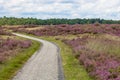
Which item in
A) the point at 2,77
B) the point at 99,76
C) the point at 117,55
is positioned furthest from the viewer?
the point at 117,55

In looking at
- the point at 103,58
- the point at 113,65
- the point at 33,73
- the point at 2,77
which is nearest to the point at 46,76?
the point at 33,73

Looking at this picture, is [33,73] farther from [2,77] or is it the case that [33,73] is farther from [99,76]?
[99,76]

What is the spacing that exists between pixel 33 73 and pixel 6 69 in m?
2.88

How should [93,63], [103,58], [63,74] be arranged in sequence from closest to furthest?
1. [63,74]
2. [93,63]
3. [103,58]

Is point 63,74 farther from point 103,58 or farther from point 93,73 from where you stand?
point 103,58

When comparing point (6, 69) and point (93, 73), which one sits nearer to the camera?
point (93, 73)

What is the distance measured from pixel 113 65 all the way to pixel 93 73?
157 centimetres

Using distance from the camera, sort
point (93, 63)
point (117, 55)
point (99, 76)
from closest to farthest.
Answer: point (99, 76) < point (93, 63) < point (117, 55)

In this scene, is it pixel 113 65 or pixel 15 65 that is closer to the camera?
pixel 113 65

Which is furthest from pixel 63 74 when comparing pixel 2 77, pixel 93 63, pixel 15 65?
pixel 15 65

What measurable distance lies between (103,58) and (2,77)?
352 inches

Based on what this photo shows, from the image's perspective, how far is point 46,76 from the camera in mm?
20797

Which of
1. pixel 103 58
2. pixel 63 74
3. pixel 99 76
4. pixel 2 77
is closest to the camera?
pixel 99 76

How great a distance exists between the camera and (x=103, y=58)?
2506cm
